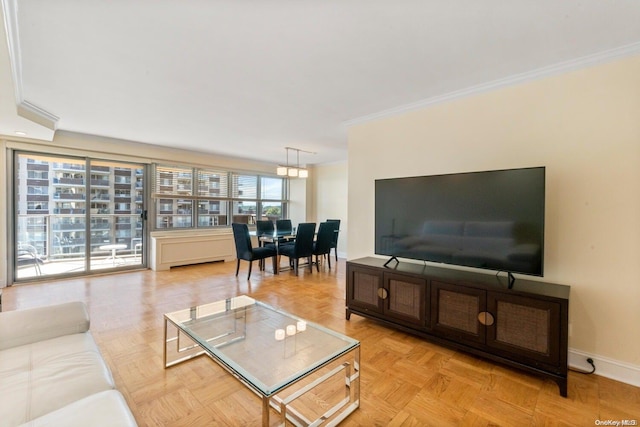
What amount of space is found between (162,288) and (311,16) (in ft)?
12.9

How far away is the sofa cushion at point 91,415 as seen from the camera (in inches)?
38.3

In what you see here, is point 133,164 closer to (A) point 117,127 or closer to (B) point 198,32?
(A) point 117,127

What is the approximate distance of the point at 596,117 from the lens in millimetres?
2037

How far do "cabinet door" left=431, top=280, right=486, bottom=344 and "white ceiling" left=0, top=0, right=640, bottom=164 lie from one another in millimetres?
1784

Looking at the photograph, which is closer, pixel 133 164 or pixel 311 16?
pixel 311 16

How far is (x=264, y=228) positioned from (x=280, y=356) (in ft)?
13.6

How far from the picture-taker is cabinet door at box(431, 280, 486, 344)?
2.11 metres

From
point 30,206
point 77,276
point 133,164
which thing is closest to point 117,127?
point 133,164

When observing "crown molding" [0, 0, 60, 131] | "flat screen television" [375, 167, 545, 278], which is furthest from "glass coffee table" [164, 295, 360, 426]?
"crown molding" [0, 0, 60, 131]

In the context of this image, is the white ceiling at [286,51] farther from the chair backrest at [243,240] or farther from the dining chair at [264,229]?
the dining chair at [264,229]

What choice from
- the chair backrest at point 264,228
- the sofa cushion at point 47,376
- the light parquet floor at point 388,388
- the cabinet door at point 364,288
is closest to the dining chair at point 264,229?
the chair backrest at point 264,228

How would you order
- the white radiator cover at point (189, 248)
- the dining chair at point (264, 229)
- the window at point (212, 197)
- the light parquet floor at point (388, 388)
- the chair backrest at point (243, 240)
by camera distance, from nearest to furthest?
the light parquet floor at point (388, 388), the chair backrest at point (243, 240), the white radiator cover at point (189, 248), the window at point (212, 197), the dining chair at point (264, 229)

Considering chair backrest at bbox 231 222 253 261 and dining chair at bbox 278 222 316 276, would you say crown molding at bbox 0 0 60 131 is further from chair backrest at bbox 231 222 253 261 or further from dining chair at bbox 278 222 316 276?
dining chair at bbox 278 222 316 276

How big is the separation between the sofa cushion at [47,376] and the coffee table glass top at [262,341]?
1.76ft
